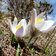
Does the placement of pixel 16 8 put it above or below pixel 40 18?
below

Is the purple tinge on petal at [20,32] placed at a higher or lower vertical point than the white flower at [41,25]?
lower

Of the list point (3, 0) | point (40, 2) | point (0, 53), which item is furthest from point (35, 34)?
point (40, 2)

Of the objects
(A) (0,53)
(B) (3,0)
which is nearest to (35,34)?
(A) (0,53)

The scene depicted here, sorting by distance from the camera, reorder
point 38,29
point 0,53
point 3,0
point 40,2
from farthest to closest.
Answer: point 40,2 < point 3,0 < point 0,53 < point 38,29

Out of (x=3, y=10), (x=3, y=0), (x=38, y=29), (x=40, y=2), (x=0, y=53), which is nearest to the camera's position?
(x=38, y=29)

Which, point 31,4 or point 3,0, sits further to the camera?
point 31,4

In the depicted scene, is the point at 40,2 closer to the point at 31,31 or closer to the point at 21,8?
the point at 21,8

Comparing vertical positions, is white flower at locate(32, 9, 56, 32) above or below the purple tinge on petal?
above

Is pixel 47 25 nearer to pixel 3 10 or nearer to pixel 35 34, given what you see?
pixel 35 34

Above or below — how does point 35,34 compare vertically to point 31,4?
above
